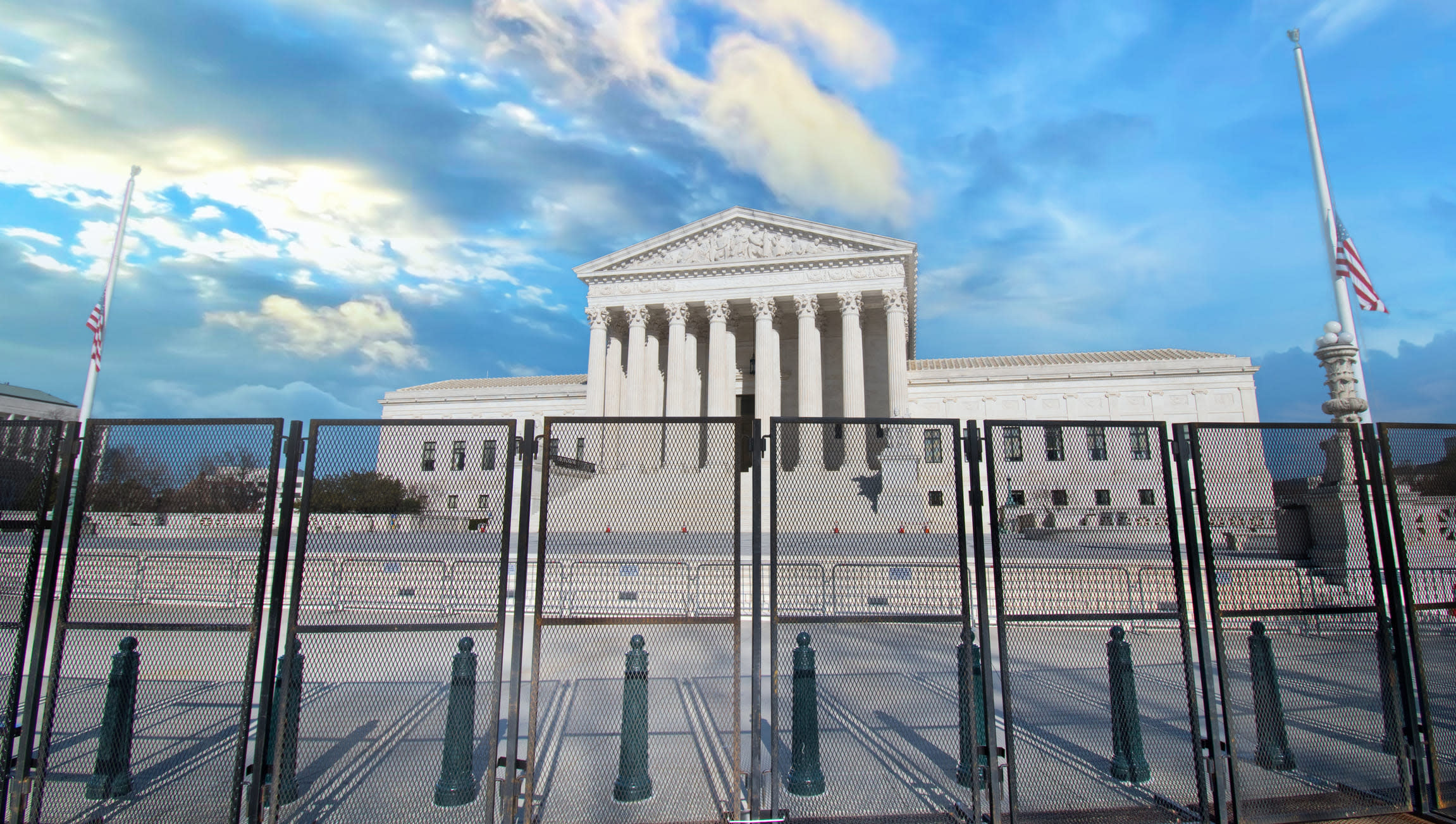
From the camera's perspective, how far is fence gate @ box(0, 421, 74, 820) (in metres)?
5.44

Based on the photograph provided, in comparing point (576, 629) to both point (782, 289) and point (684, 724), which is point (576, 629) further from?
point (782, 289)

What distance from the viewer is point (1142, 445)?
621 cm

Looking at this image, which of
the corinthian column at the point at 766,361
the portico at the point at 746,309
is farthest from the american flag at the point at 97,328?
the corinthian column at the point at 766,361

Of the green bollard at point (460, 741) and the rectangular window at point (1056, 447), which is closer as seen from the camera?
the green bollard at point (460, 741)

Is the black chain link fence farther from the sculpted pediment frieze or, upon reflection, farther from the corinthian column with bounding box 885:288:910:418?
the sculpted pediment frieze

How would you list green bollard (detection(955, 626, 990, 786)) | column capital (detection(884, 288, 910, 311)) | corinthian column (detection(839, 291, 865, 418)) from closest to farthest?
1. green bollard (detection(955, 626, 990, 786))
2. corinthian column (detection(839, 291, 865, 418))
3. column capital (detection(884, 288, 910, 311))

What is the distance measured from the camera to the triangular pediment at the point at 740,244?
4444 cm

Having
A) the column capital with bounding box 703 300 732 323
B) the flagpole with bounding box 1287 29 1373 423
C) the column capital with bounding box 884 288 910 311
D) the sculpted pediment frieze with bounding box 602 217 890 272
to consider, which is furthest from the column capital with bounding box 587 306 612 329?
the flagpole with bounding box 1287 29 1373 423

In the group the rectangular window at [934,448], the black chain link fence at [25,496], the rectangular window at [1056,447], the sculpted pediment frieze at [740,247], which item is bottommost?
the black chain link fence at [25,496]

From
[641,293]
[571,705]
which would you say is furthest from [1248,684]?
[641,293]

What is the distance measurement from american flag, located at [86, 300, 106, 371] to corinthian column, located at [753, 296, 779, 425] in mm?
30819

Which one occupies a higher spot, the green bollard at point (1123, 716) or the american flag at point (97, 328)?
the american flag at point (97, 328)

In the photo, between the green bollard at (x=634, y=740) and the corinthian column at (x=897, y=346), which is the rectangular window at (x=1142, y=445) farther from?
the corinthian column at (x=897, y=346)

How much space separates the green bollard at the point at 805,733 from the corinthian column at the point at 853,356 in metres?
35.7
